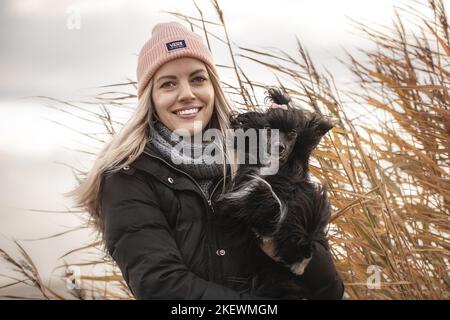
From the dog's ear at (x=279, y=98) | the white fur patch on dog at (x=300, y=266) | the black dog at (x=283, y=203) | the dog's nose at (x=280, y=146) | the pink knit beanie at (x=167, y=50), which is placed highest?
the pink knit beanie at (x=167, y=50)

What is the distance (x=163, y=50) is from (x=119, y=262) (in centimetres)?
57

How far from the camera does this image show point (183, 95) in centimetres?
177

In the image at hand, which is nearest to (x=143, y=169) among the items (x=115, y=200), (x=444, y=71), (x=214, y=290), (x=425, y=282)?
(x=115, y=200)

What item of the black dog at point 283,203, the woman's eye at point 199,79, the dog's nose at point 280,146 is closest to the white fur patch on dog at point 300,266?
the black dog at point 283,203

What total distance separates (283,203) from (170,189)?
282 millimetres

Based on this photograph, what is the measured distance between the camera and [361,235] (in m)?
2.19

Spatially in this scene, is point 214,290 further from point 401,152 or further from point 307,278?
point 401,152

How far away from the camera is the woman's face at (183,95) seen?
5.84ft

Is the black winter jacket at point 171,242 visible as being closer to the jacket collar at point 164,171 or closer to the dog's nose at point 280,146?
the jacket collar at point 164,171

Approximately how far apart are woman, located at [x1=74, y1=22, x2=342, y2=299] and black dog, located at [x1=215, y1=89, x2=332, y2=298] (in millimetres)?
42

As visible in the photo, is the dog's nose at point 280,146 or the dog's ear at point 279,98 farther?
the dog's ear at point 279,98

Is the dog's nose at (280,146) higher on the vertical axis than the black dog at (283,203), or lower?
higher

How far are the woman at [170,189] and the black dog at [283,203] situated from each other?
4 centimetres

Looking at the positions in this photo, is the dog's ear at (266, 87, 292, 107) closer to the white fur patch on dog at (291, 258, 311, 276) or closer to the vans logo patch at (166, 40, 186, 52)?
the vans logo patch at (166, 40, 186, 52)
